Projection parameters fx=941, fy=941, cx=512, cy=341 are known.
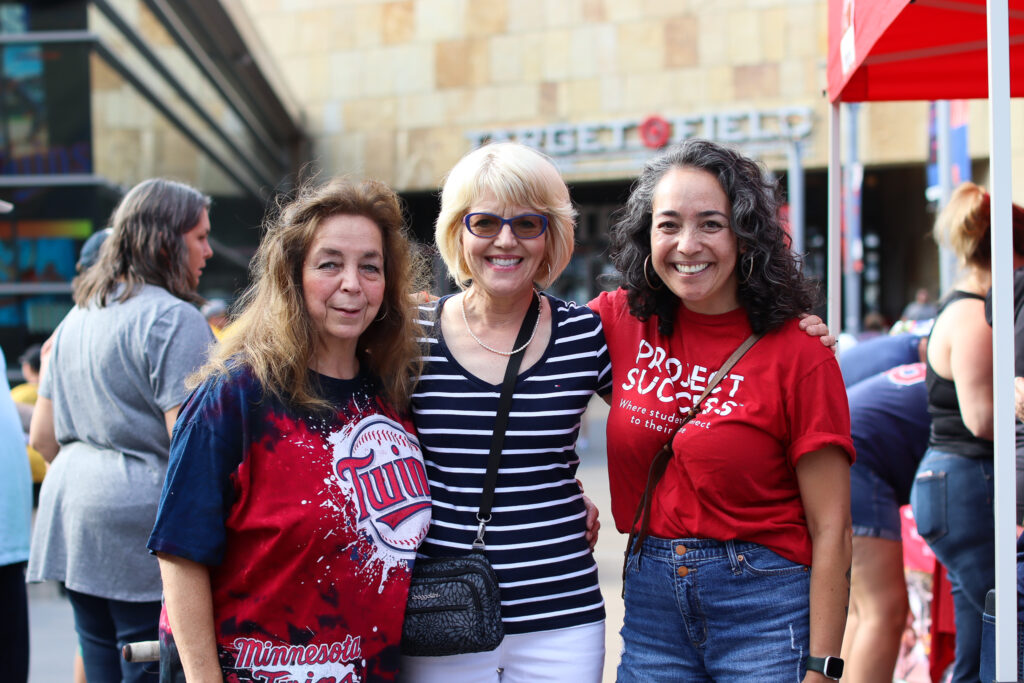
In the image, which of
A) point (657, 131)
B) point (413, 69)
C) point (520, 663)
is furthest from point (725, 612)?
point (413, 69)

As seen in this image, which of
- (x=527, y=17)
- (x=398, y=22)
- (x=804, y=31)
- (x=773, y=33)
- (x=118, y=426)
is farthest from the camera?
(x=398, y=22)

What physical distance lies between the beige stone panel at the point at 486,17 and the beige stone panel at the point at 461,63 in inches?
8.3

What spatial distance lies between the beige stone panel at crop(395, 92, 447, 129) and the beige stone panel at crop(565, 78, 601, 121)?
96.8 inches

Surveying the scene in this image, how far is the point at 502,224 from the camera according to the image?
2.29 meters

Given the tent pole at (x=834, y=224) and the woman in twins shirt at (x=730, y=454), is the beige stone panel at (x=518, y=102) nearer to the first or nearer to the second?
the tent pole at (x=834, y=224)

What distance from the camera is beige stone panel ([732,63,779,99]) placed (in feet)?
56.3

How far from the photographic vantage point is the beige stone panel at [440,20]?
18578mm

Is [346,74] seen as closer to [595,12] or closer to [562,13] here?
[562,13]

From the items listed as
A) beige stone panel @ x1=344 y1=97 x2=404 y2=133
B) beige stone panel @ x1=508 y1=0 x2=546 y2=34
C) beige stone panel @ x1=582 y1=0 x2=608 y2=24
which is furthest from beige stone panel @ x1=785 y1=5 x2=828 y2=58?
beige stone panel @ x1=344 y1=97 x2=404 y2=133

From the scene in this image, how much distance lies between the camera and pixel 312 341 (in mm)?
2115

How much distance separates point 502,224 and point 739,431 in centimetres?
75

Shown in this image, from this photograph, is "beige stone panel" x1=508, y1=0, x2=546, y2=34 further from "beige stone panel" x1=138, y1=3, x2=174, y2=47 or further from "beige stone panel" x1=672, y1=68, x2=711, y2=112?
"beige stone panel" x1=138, y1=3, x2=174, y2=47

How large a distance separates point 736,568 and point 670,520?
7.2 inches

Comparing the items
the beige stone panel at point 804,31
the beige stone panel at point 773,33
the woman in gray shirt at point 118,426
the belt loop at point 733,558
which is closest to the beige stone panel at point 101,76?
the woman in gray shirt at point 118,426
